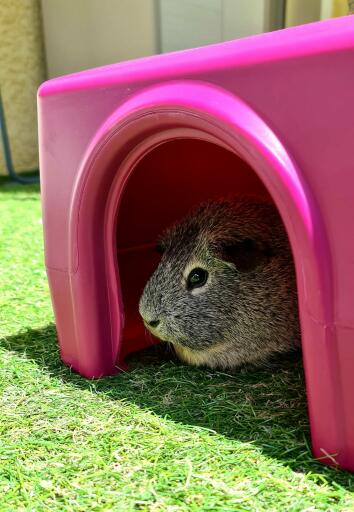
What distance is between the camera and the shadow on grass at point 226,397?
1.38 metres

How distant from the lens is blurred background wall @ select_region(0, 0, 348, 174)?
5.12 metres

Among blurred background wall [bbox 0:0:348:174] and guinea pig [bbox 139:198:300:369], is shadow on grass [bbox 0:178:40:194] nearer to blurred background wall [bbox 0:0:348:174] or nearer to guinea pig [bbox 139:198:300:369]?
blurred background wall [bbox 0:0:348:174]

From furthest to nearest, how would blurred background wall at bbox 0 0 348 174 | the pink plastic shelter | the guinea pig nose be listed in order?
blurred background wall at bbox 0 0 348 174, the guinea pig nose, the pink plastic shelter

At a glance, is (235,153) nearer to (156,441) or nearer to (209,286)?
(209,286)

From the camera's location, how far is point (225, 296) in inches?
71.2

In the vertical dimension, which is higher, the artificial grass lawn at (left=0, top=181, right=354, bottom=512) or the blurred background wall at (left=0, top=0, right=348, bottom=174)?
the blurred background wall at (left=0, top=0, right=348, bottom=174)

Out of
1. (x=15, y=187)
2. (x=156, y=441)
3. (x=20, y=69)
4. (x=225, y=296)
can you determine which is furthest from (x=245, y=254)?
(x=20, y=69)

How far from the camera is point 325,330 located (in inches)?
47.6

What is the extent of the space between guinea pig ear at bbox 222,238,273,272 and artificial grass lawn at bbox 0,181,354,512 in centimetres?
39

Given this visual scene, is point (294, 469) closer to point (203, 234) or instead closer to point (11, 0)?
point (203, 234)

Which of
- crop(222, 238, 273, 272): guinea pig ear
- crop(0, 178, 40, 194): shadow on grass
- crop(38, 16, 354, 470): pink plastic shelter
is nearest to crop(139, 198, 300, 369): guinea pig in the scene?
crop(222, 238, 273, 272): guinea pig ear

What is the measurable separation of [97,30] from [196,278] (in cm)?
575

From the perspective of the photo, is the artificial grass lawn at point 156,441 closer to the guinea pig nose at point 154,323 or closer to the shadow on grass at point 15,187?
the guinea pig nose at point 154,323

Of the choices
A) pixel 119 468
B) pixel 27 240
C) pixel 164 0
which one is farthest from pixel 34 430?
pixel 164 0
